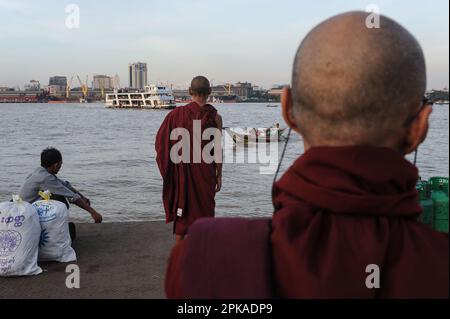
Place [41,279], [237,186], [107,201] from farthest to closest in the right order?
[237,186]
[107,201]
[41,279]

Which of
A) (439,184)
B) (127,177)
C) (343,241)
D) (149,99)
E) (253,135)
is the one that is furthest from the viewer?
(149,99)

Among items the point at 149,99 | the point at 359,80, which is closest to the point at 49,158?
the point at 359,80

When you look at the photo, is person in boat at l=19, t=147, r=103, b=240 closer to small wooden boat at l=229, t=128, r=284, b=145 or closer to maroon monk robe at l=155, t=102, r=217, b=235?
maroon monk robe at l=155, t=102, r=217, b=235

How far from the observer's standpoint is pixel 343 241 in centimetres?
92

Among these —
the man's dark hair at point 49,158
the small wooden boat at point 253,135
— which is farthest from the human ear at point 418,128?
the small wooden boat at point 253,135

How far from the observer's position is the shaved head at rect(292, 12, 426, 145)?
0.98 meters

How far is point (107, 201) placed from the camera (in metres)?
11.9

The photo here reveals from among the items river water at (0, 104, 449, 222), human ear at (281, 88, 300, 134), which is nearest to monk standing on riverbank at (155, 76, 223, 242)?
river water at (0, 104, 449, 222)

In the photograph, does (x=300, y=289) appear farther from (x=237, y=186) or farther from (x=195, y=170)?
(x=237, y=186)

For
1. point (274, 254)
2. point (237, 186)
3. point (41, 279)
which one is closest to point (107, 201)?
point (237, 186)

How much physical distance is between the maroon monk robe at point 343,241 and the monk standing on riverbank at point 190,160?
3755mm

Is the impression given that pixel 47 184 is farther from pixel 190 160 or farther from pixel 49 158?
pixel 190 160

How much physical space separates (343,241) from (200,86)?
155 inches
